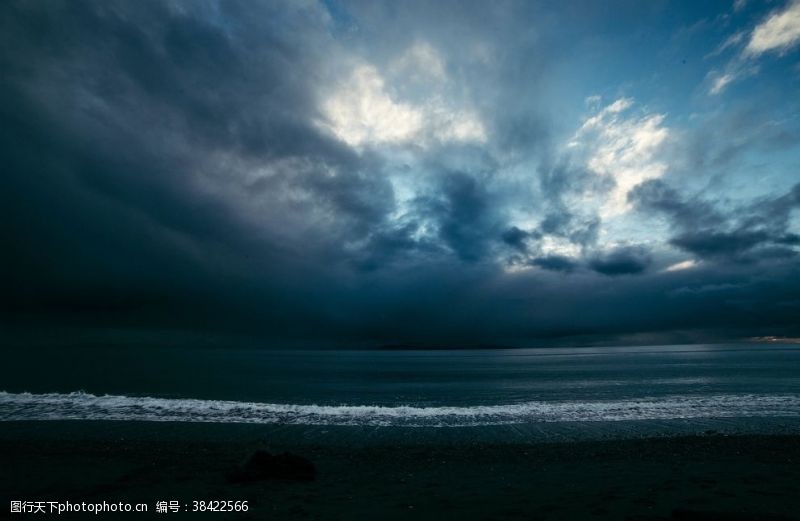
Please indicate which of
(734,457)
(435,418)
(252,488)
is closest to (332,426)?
(435,418)

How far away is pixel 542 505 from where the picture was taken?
10453 millimetres

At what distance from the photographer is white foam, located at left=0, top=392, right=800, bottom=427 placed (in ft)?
88.9

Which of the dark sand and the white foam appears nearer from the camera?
the dark sand

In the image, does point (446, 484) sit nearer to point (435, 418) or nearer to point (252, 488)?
point (252, 488)

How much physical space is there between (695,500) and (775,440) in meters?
14.9

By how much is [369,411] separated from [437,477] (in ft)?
59.1

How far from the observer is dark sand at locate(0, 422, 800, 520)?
10.2 metres

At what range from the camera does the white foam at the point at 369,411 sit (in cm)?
2709

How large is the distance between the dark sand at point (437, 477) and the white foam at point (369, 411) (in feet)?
20.7

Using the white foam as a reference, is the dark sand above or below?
above

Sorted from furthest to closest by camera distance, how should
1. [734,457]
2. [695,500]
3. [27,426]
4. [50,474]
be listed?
[27,426] < [734,457] < [50,474] < [695,500]

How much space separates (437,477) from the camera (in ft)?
45.4

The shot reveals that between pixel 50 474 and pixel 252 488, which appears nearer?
pixel 252 488

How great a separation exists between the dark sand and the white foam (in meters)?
6.32
